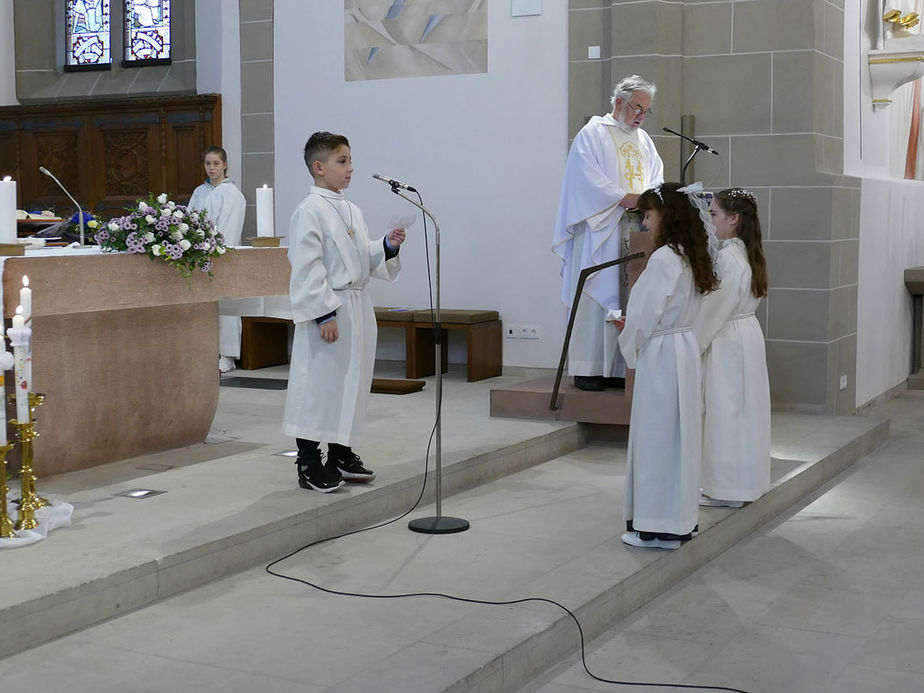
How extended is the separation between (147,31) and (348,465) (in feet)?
23.9

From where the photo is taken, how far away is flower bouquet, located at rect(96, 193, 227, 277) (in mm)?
5680

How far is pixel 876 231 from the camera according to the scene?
952cm

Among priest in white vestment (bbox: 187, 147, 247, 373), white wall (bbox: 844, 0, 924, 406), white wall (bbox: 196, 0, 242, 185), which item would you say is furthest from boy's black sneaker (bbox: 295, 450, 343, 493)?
white wall (bbox: 196, 0, 242, 185)

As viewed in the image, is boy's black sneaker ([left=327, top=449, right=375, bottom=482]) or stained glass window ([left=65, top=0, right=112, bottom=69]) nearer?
boy's black sneaker ([left=327, top=449, right=375, bottom=482])

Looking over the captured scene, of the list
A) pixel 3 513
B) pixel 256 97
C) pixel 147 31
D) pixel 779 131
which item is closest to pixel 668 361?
pixel 3 513

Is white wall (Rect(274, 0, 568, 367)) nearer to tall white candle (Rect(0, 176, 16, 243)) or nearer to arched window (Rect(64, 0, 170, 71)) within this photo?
arched window (Rect(64, 0, 170, 71))

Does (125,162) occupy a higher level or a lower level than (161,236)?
higher

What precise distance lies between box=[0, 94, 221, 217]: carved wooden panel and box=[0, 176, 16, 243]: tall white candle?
5.13 m

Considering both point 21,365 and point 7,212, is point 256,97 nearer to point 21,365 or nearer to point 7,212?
point 7,212

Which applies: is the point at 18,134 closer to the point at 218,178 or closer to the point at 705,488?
the point at 218,178

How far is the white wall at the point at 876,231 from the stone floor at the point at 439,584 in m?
3.03

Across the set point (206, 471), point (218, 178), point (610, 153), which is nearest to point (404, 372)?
point (218, 178)

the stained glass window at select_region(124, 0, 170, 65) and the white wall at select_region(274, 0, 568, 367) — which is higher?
the stained glass window at select_region(124, 0, 170, 65)

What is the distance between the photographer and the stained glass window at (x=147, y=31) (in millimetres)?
11391
